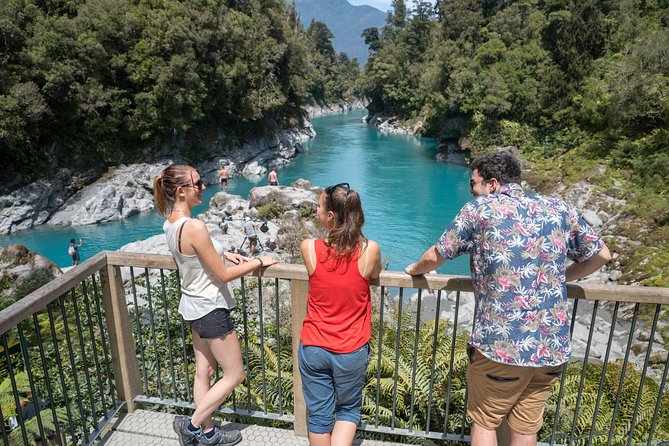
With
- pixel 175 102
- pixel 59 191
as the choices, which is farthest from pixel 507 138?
pixel 59 191

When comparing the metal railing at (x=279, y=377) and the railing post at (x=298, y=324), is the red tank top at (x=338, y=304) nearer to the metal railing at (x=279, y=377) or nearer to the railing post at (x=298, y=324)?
the metal railing at (x=279, y=377)

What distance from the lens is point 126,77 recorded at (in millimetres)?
26812

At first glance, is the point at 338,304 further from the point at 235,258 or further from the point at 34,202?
the point at 34,202

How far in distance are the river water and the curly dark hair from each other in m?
10.6

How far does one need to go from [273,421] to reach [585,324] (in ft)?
31.4

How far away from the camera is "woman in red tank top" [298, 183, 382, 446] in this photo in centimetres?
232

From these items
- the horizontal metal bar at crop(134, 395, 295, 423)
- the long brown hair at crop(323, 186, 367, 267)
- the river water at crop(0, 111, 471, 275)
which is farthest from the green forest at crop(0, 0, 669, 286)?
the long brown hair at crop(323, 186, 367, 267)

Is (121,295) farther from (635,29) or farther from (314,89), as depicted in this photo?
(314,89)

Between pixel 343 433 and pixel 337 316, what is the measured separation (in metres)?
0.68

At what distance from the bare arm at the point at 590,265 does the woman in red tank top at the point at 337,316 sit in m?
1.04

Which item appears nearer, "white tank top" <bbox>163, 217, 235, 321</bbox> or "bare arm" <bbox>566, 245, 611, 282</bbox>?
"bare arm" <bbox>566, 245, 611, 282</bbox>

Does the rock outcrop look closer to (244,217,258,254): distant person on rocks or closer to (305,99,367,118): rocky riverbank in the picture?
(244,217,258,254): distant person on rocks

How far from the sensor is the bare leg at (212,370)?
9.07 feet

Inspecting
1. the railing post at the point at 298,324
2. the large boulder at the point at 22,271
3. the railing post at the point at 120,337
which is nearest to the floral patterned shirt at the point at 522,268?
the railing post at the point at 298,324
